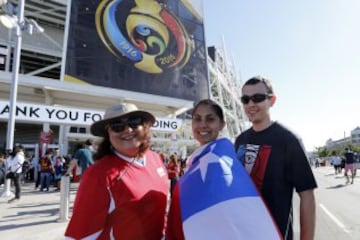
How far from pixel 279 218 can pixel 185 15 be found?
1258 inches

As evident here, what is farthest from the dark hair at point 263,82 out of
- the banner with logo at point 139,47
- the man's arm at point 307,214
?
the banner with logo at point 139,47

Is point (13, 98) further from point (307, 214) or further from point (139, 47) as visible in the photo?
point (139, 47)

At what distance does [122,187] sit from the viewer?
198 cm

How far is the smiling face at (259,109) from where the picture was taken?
7.32 feet

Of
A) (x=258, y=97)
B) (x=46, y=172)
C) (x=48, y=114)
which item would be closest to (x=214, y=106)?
(x=258, y=97)

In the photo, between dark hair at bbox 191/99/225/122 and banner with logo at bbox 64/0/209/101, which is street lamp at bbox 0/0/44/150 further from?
dark hair at bbox 191/99/225/122

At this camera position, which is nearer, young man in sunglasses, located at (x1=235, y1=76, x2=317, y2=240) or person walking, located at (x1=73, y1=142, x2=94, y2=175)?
young man in sunglasses, located at (x1=235, y1=76, x2=317, y2=240)

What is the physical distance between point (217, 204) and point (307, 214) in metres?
0.67

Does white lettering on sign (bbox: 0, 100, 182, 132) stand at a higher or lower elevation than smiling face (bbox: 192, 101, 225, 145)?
higher

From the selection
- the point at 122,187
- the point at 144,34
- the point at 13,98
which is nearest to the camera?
the point at 122,187

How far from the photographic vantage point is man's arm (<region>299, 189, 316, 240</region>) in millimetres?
2021

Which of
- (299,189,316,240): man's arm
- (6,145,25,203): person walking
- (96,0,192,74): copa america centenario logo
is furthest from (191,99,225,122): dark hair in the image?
(96,0,192,74): copa america centenario logo

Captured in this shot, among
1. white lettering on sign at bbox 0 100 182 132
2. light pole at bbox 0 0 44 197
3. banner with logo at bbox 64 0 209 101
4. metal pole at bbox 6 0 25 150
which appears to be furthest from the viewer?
Result: banner with logo at bbox 64 0 209 101

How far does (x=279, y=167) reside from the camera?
6.77 feet
